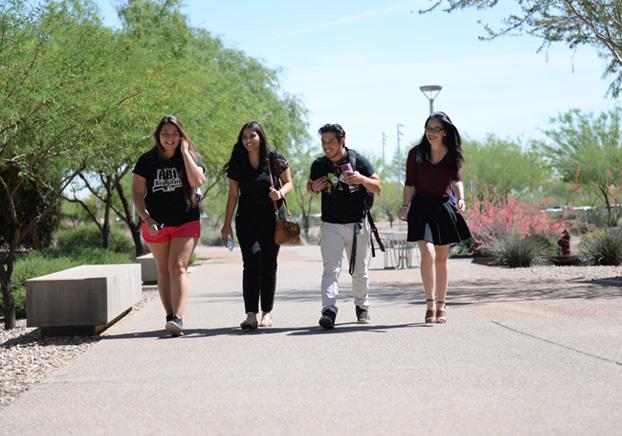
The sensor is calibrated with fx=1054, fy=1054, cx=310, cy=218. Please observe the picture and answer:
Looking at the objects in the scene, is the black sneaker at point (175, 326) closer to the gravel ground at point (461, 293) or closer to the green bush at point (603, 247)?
the gravel ground at point (461, 293)

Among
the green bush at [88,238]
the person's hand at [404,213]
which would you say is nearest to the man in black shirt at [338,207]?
the person's hand at [404,213]

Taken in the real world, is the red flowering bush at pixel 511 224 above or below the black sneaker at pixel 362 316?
above

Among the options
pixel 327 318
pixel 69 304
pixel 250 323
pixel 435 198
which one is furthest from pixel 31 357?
pixel 435 198

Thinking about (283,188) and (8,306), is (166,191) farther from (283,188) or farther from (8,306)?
(8,306)

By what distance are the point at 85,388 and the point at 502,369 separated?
9.15 ft

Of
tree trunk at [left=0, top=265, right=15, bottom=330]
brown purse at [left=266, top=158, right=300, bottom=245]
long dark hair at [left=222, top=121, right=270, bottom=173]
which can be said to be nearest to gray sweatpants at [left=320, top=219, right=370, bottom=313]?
brown purse at [left=266, top=158, right=300, bottom=245]

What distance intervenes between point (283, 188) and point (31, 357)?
2.73 metres

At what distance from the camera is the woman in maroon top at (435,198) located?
32.4 feet

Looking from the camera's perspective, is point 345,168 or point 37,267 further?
point 37,267

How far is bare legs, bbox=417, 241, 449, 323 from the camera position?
9.93 metres

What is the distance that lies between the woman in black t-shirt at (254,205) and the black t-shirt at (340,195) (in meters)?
0.35

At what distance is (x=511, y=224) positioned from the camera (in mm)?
25781

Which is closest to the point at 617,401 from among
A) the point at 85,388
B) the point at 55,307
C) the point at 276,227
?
the point at 85,388

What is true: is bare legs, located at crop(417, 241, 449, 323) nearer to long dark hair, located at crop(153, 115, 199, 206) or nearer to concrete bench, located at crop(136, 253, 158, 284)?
long dark hair, located at crop(153, 115, 199, 206)
